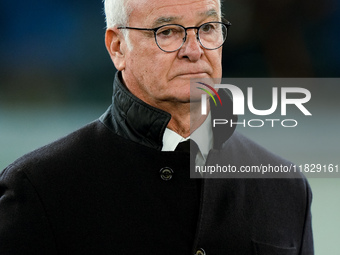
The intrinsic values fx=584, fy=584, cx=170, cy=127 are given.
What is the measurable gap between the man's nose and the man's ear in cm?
17

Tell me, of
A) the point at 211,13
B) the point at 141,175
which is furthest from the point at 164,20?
the point at 141,175

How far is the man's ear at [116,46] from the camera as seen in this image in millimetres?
1430

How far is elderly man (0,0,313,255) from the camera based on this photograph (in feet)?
4.20

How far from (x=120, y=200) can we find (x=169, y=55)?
35 centimetres

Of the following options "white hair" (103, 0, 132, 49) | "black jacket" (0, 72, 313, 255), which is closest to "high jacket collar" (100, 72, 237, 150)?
"black jacket" (0, 72, 313, 255)

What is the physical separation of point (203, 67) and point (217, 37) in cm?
10

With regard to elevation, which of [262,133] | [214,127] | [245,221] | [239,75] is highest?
[239,75]

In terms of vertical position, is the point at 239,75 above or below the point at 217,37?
above

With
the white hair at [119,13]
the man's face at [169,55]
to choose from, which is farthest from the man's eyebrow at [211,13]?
Result: the white hair at [119,13]

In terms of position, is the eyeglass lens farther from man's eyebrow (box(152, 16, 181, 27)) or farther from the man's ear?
the man's ear

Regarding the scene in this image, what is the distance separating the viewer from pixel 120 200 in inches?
52.2

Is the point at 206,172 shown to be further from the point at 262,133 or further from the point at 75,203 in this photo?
the point at 262,133

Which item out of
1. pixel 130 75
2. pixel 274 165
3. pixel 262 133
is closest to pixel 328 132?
pixel 262 133

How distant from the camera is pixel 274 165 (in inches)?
62.2
